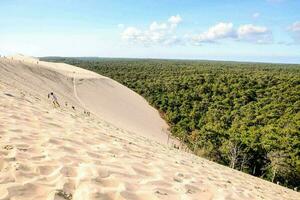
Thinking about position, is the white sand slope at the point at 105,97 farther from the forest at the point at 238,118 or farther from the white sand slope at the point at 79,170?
the white sand slope at the point at 79,170

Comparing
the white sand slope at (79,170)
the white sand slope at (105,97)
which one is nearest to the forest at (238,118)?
the white sand slope at (105,97)

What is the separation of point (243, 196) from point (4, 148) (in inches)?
181

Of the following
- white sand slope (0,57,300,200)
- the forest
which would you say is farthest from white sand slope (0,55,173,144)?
white sand slope (0,57,300,200)

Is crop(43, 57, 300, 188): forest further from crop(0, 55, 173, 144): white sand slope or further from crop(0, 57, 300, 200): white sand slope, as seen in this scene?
crop(0, 57, 300, 200): white sand slope

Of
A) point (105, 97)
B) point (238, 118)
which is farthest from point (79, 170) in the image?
point (238, 118)

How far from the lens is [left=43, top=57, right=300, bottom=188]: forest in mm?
40250

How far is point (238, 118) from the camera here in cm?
5594

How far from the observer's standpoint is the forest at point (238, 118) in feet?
132

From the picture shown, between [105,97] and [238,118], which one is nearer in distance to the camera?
[105,97]

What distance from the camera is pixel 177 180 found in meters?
6.96

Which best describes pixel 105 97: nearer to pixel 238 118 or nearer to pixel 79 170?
pixel 238 118

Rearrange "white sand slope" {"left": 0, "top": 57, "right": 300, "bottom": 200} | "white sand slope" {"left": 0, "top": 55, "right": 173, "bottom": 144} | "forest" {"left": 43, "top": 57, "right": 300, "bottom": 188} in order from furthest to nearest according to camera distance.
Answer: "white sand slope" {"left": 0, "top": 55, "right": 173, "bottom": 144} < "forest" {"left": 43, "top": 57, "right": 300, "bottom": 188} < "white sand slope" {"left": 0, "top": 57, "right": 300, "bottom": 200}

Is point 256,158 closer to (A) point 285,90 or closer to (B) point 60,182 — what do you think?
(A) point 285,90

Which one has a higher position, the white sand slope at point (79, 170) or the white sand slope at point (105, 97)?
the white sand slope at point (79, 170)
